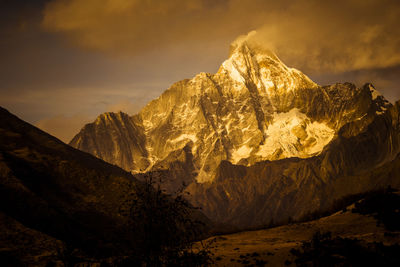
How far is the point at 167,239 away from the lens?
29938mm

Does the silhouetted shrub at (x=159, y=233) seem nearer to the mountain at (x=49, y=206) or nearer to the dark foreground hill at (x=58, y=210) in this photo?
the dark foreground hill at (x=58, y=210)

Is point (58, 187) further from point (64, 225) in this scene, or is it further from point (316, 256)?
point (316, 256)

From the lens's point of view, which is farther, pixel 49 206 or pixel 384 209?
pixel 49 206

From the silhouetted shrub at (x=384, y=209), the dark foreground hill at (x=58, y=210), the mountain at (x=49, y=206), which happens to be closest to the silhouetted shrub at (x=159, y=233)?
the dark foreground hill at (x=58, y=210)

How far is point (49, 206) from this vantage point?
297ft

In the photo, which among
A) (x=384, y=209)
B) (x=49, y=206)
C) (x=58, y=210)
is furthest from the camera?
(x=58, y=210)

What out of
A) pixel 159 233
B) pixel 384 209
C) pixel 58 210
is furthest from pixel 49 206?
pixel 384 209

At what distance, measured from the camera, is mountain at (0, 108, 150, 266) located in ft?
216

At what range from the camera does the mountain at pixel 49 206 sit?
65.9 m

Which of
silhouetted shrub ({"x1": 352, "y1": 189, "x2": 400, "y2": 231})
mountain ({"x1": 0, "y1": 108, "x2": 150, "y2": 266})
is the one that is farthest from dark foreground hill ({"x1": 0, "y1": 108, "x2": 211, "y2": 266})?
silhouetted shrub ({"x1": 352, "y1": 189, "x2": 400, "y2": 231})

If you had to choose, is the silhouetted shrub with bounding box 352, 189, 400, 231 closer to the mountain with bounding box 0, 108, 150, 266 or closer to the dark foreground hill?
the mountain with bounding box 0, 108, 150, 266

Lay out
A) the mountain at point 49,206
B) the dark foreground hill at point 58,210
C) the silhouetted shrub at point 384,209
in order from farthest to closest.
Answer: the silhouetted shrub at point 384,209
the mountain at point 49,206
the dark foreground hill at point 58,210

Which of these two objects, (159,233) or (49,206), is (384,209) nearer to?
(159,233)

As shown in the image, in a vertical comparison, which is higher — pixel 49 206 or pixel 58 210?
pixel 49 206
